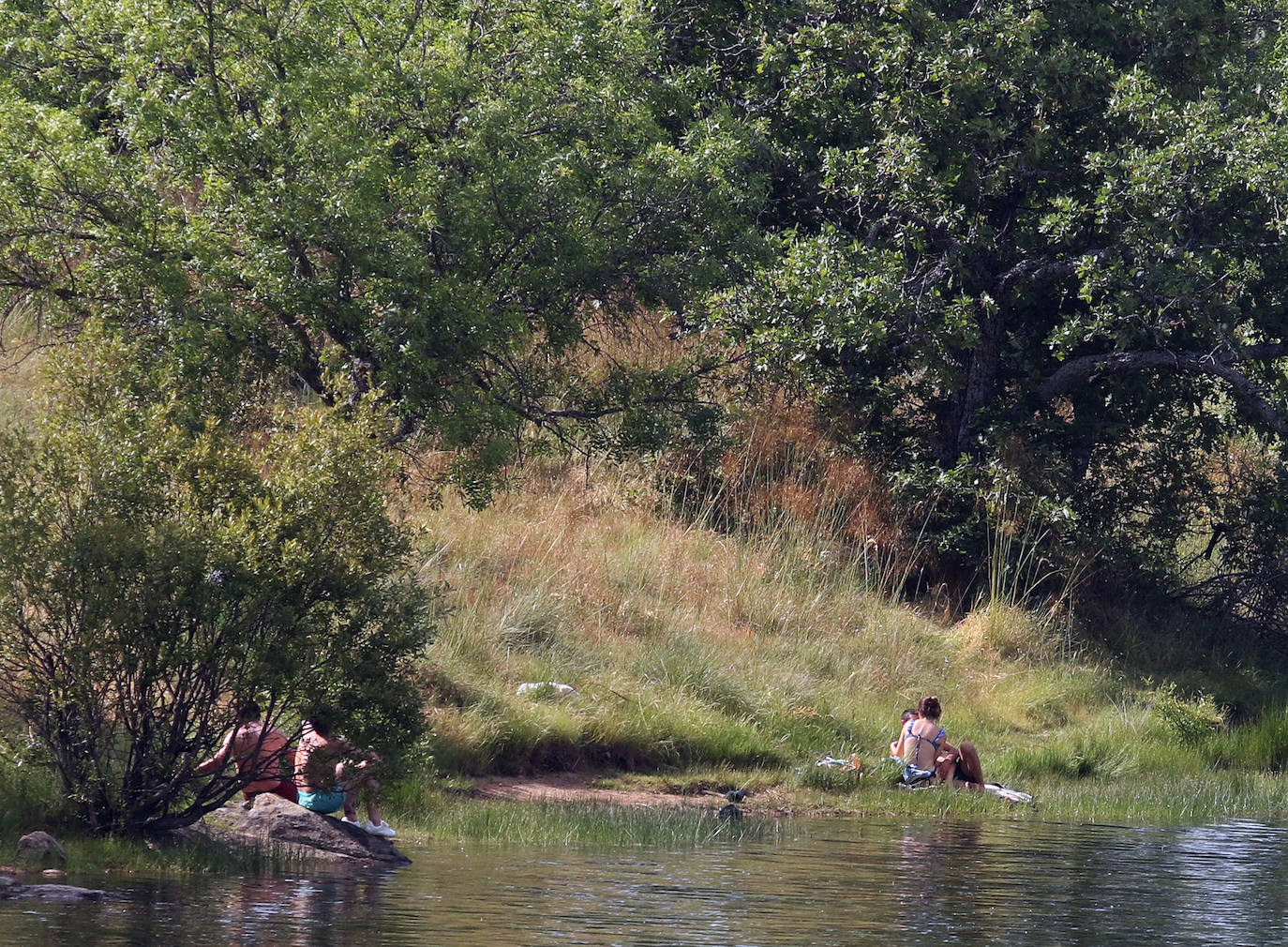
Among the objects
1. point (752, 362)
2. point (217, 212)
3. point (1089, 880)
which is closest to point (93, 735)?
point (217, 212)

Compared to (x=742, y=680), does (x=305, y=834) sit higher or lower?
lower

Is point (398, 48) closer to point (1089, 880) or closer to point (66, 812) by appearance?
point (66, 812)

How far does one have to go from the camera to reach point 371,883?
1050 cm

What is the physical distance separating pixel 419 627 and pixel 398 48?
6322mm

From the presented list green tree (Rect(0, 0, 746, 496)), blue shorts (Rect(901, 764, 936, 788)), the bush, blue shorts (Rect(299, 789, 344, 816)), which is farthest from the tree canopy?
blue shorts (Rect(901, 764, 936, 788))

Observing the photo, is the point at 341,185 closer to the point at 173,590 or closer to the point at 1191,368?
the point at 173,590

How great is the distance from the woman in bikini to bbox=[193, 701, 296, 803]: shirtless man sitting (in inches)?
256

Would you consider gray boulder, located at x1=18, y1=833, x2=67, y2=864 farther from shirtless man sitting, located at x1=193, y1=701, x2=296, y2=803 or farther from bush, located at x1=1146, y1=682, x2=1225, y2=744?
bush, located at x1=1146, y1=682, x2=1225, y2=744

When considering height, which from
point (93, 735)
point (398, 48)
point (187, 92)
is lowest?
point (93, 735)

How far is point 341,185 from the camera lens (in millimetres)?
13836

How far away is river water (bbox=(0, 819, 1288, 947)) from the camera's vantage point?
8.90 meters

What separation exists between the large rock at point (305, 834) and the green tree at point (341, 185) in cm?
340

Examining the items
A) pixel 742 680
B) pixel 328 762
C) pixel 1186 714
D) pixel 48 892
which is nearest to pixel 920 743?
pixel 742 680

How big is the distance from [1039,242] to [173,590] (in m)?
13.7
